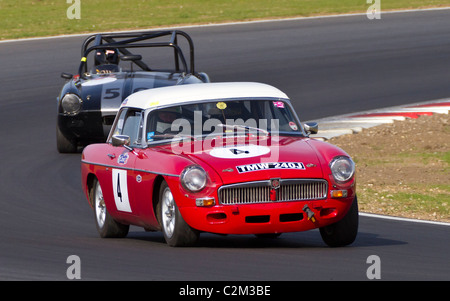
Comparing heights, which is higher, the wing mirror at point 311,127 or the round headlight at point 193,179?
the wing mirror at point 311,127

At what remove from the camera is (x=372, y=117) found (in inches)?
719

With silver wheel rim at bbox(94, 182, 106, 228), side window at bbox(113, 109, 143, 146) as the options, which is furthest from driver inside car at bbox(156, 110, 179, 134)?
silver wheel rim at bbox(94, 182, 106, 228)

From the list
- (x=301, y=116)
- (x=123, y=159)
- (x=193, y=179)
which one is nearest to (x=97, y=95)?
(x=301, y=116)

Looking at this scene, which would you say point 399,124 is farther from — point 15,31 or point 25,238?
point 15,31

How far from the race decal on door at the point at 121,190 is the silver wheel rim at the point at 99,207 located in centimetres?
50

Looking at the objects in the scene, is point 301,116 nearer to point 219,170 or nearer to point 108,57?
point 108,57

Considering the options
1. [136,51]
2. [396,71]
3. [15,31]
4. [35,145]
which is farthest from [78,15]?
[35,145]

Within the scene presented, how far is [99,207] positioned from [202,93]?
1568mm

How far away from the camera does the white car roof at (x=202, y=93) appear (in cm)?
947

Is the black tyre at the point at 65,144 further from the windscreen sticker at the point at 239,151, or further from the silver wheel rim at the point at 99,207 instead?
the windscreen sticker at the point at 239,151

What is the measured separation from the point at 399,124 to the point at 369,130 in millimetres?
664

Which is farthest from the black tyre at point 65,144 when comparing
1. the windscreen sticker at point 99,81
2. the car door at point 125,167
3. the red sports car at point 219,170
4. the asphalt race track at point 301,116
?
the car door at point 125,167

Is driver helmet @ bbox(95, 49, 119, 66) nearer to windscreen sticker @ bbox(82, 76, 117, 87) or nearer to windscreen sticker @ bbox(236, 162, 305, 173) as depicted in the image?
windscreen sticker @ bbox(82, 76, 117, 87)

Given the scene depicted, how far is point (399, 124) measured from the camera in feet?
57.2
